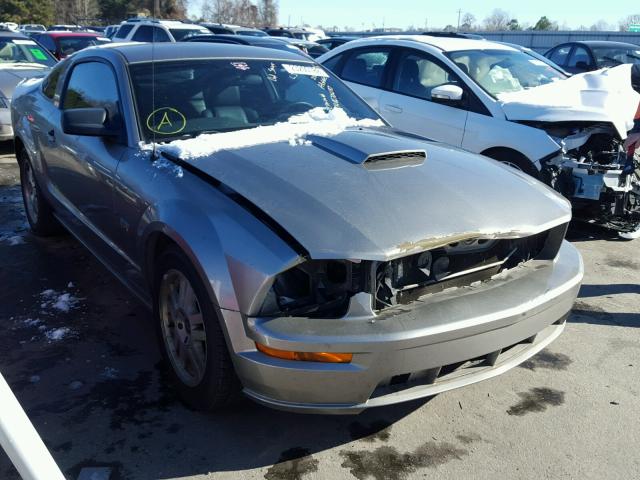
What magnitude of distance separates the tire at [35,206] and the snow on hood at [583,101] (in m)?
4.12

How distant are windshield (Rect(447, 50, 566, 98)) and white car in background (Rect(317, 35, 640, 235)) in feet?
0.04

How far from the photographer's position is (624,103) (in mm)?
5406

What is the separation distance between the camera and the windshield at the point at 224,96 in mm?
3418

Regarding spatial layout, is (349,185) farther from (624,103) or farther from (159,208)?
(624,103)

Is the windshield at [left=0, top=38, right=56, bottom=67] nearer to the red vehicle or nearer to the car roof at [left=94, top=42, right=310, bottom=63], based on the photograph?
the red vehicle

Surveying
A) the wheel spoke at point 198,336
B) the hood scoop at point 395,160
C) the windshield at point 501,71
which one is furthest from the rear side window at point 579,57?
the wheel spoke at point 198,336

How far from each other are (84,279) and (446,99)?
3649mm

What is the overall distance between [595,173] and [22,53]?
8.91 metres

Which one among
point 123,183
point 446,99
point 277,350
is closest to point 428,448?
point 277,350

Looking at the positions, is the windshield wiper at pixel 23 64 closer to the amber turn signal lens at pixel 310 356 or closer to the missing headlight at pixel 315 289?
the missing headlight at pixel 315 289

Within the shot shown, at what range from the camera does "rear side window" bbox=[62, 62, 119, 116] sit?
12.1 feet

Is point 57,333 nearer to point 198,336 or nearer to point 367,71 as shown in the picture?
point 198,336

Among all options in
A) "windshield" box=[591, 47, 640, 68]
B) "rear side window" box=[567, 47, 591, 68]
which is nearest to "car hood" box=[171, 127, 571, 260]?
"windshield" box=[591, 47, 640, 68]

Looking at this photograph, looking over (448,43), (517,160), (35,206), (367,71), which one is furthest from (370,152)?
(367,71)
